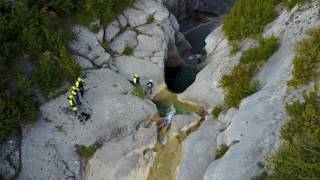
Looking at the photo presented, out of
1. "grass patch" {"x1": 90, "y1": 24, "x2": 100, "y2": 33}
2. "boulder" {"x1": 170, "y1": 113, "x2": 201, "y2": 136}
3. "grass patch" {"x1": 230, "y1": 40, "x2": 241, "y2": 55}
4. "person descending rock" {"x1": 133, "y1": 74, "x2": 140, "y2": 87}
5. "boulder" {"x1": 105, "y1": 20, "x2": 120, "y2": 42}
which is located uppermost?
"grass patch" {"x1": 230, "y1": 40, "x2": 241, "y2": 55}

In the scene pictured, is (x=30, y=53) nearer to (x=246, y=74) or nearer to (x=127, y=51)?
(x=127, y=51)

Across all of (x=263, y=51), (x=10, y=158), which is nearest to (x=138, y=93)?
(x=263, y=51)

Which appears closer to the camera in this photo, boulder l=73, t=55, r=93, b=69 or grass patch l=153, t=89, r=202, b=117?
grass patch l=153, t=89, r=202, b=117

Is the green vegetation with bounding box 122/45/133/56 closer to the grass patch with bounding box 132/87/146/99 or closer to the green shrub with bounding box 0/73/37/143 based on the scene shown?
the grass patch with bounding box 132/87/146/99

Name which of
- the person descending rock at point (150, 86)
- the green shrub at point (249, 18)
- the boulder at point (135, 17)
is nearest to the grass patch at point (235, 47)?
the green shrub at point (249, 18)

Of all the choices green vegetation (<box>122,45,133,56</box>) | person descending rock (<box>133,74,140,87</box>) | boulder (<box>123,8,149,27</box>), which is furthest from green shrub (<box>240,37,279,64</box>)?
boulder (<box>123,8,149,27</box>)

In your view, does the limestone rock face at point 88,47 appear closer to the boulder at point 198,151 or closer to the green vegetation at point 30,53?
the green vegetation at point 30,53

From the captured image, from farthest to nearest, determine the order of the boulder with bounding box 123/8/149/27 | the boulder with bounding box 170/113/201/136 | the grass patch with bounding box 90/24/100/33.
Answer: the boulder with bounding box 123/8/149/27
the grass patch with bounding box 90/24/100/33
the boulder with bounding box 170/113/201/136

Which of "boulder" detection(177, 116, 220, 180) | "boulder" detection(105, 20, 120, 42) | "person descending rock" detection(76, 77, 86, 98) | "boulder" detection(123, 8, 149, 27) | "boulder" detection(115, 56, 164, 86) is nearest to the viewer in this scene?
"boulder" detection(177, 116, 220, 180)
